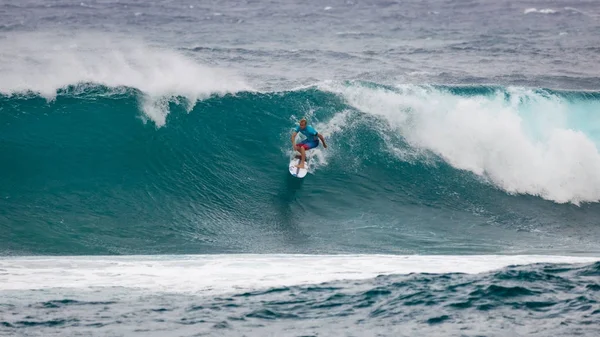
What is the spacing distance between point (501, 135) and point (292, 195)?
18.2 ft

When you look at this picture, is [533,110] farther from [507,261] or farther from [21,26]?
[21,26]

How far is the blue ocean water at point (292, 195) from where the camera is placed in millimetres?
9367

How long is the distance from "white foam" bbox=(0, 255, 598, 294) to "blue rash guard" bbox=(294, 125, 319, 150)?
11.2ft

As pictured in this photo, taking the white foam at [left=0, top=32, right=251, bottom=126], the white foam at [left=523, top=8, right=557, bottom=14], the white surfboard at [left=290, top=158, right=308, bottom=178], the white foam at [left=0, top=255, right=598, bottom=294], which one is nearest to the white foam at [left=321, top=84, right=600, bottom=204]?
the white foam at [left=0, top=32, right=251, bottom=126]

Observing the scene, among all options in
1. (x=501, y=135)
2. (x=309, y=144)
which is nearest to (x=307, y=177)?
(x=309, y=144)

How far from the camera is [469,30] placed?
31.8 meters

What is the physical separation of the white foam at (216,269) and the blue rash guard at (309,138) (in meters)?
3.40

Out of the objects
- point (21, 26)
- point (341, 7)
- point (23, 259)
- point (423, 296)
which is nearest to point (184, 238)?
point (23, 259)

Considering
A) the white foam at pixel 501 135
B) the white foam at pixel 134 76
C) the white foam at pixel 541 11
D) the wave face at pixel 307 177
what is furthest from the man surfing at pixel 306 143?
the white foam at pixel 541 11

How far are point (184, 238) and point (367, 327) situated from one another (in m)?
5.70

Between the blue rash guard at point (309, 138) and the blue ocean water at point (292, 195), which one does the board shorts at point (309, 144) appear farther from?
the blue ocean water at point (292, 195)

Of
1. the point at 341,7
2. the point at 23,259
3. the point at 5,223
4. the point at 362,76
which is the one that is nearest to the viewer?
the point at 23,259

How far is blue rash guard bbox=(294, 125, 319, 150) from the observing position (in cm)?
1558

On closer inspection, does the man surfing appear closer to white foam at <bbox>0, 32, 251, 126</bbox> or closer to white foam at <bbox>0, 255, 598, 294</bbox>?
white foam at <bbox>0, 255, 598, 294</bbox>
